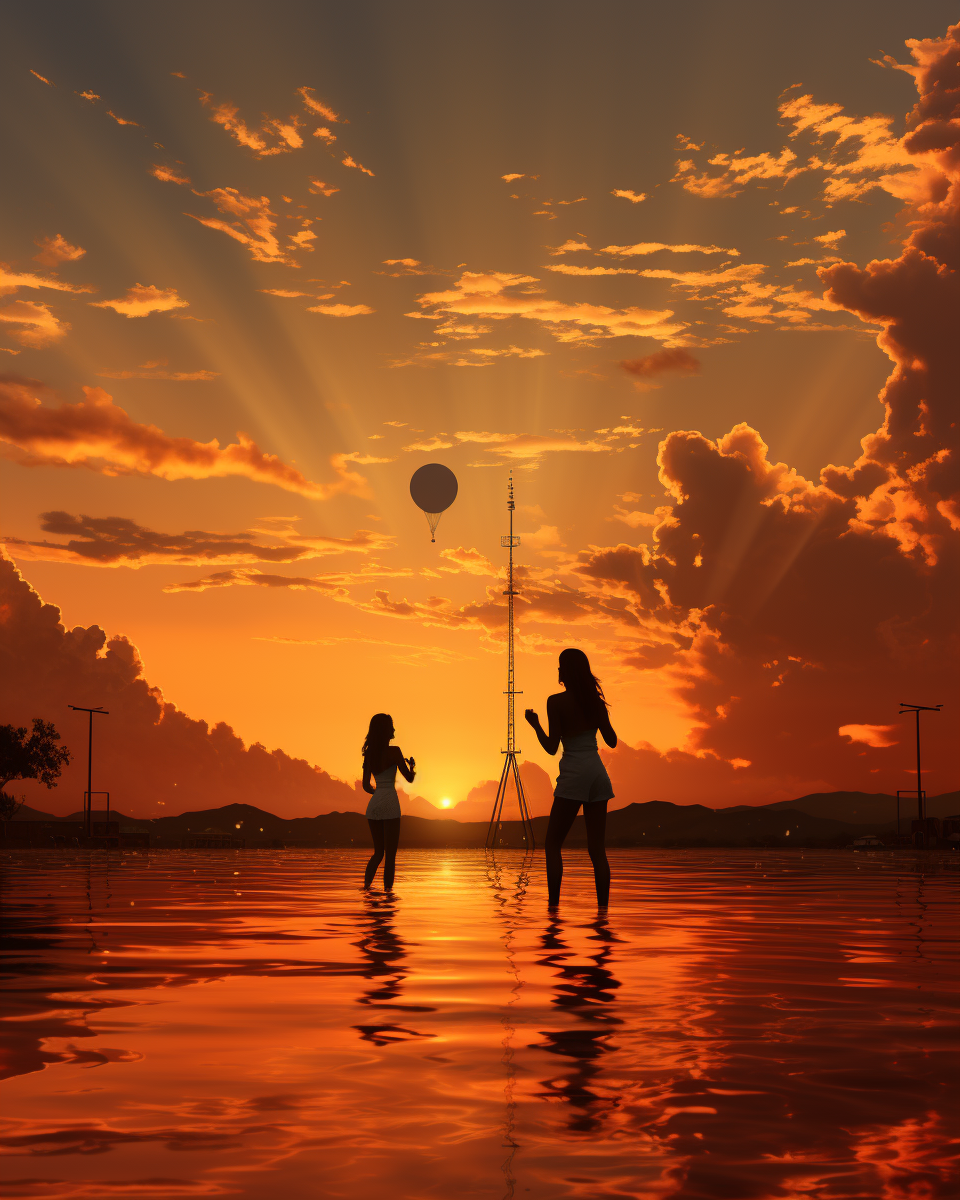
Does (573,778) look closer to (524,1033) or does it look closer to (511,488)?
(524,1033)

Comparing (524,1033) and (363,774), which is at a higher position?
(363,774)

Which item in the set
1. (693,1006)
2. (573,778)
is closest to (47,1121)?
(693,1006)

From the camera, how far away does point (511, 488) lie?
83.2 m

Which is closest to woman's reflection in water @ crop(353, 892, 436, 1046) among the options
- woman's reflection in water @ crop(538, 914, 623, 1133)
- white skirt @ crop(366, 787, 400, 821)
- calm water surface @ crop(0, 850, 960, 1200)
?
calm water surface @ crop(0, 850, 960, 1200)

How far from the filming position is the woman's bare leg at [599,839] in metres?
11.6

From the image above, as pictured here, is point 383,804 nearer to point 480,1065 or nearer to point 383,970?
point 383,970

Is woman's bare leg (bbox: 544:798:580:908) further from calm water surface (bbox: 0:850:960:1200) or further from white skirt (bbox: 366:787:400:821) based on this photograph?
white skirt (bbox: 366:787:400:821)

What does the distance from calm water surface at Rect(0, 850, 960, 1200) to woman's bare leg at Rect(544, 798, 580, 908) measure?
205 centimetres

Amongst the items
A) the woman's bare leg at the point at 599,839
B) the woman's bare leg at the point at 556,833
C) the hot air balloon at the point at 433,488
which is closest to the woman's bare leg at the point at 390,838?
the woman's bare leg at the point at 556,833

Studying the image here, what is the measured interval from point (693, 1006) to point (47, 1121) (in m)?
3.10

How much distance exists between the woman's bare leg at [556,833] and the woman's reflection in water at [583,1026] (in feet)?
8.02

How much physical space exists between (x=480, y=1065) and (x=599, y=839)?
24.1 ft

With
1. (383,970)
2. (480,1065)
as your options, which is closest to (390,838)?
(383,970)

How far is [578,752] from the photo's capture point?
38.7 ft
